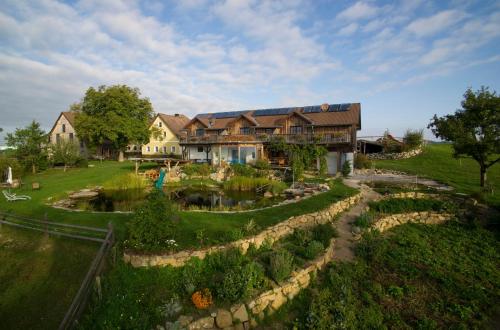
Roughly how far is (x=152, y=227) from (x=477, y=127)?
19.3 metres

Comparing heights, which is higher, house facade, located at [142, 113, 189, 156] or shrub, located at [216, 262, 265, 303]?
house facade, located at [142, 113, 189, 156]

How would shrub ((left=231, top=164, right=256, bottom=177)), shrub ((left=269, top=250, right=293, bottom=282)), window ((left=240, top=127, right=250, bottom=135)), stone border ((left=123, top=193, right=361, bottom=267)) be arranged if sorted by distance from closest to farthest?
shrub ((left=269, top=250, right=293, bottom=282)) < stone border ((left=123, top=193, right=361, bottom=267)) < shrub ((left=231, top=164, right=256, bottom=177)) < window ((left=240, top=127, right=250, bottom=135))

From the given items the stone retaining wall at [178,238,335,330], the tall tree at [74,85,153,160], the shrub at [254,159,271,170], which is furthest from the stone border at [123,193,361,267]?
the tall tree at [74,85,153,160]

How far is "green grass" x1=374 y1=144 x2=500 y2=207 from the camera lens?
17920 mm

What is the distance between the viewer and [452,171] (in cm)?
2527

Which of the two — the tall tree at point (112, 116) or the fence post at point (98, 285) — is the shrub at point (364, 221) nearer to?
the fence post at point (98, 285)

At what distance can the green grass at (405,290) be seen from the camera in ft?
23.2

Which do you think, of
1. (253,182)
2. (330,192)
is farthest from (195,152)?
(330,192)

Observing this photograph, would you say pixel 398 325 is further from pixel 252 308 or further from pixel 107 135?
pixel 107 135

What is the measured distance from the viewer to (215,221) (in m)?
11.1

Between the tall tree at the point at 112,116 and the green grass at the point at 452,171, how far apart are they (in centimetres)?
3076

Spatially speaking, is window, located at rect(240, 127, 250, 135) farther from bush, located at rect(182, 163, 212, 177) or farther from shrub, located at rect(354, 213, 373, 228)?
shrub, located at rect(354, 213, 373, 228)

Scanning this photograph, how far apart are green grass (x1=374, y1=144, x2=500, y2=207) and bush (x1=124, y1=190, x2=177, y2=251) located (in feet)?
53.9

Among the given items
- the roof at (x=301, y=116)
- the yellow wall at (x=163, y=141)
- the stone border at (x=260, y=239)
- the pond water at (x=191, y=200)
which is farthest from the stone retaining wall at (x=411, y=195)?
the yellow wall at (x=163, y=141)
